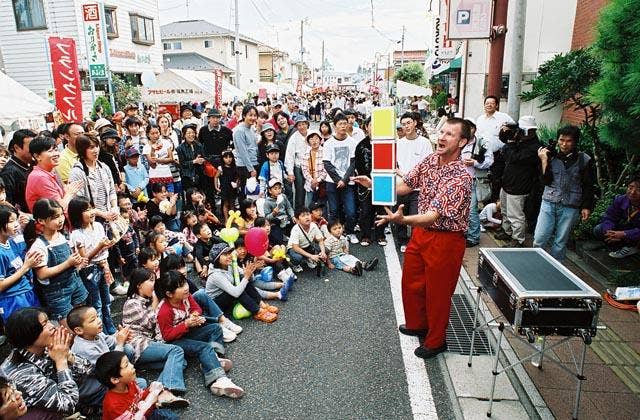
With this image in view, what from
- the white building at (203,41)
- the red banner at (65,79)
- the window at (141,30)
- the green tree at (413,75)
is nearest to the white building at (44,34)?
the window at (141,30)

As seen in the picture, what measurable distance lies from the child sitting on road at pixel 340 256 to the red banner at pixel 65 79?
19.6 ft

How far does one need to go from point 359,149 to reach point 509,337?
12.8 ft

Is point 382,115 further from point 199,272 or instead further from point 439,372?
point 199,272

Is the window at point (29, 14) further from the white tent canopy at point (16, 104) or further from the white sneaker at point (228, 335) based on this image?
the white sneaker at point (228, 335)

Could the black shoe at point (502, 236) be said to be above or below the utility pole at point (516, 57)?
below

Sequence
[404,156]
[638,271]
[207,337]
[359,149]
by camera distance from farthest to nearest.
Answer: [359,149] < [404,156] < [638,271] < [207,337]

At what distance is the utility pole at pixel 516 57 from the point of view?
718 centimetres

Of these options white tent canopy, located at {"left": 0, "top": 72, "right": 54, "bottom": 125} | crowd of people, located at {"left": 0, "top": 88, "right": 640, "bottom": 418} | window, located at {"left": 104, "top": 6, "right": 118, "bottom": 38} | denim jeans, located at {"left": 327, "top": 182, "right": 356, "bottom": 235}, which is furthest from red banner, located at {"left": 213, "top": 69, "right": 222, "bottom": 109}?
denim jeans, located at {"left": 327, "top": 182, "right": 356, "bottom": 235}

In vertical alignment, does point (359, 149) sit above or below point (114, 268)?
above

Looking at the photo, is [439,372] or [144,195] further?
[144,195]

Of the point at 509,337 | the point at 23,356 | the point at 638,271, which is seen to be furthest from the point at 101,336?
the point at 638,271

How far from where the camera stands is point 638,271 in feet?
16.9

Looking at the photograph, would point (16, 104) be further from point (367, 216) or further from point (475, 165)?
point (475, 165)

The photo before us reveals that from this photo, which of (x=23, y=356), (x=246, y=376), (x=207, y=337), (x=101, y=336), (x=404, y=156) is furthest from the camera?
(x=404, y=156)
